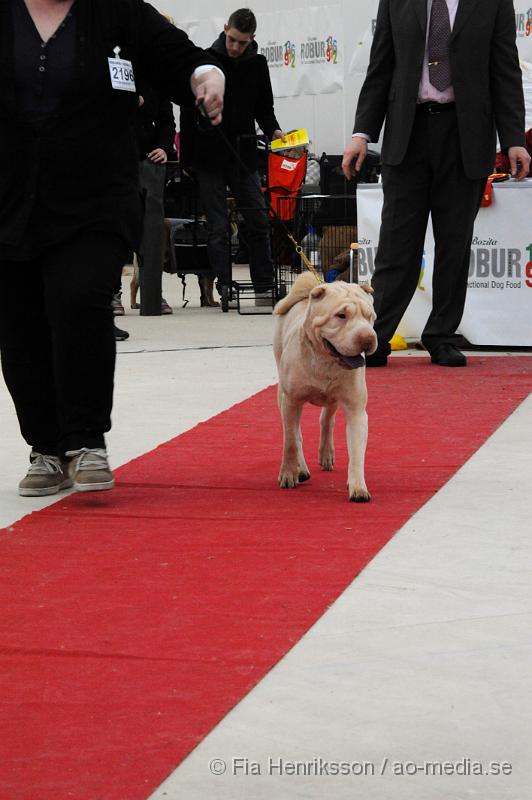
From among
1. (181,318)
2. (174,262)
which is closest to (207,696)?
(181,318)

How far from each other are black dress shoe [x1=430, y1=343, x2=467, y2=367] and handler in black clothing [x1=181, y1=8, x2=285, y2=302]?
137 inches

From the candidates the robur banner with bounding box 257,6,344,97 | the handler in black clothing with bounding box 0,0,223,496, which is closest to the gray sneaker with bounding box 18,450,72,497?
the handler in black clothing with bounding box 0,0,223,496

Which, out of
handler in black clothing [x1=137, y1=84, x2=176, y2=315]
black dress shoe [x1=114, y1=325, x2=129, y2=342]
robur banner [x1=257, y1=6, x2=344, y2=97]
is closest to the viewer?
black dress shoe [x1=114, y1=325, x2=129, y2=342]

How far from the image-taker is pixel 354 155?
23.6 ft

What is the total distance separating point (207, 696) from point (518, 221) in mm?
5614

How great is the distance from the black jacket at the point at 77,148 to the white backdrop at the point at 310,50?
1103 cm

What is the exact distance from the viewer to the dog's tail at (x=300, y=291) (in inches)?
177

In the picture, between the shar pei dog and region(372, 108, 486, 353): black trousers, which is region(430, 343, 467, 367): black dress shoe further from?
the shar pei dog

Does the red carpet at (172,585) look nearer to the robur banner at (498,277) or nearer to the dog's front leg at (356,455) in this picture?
the dog's front leg at (356,455)

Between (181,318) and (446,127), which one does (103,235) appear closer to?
(446,127)

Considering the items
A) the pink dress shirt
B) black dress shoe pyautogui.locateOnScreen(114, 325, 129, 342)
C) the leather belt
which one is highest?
the pink dress shirt

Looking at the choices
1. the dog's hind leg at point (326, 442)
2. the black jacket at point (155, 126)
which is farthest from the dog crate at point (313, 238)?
the dog's hind leg at point (326, 442)

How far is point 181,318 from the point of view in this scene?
34.1ft

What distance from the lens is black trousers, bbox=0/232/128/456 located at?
4293 millimetres
